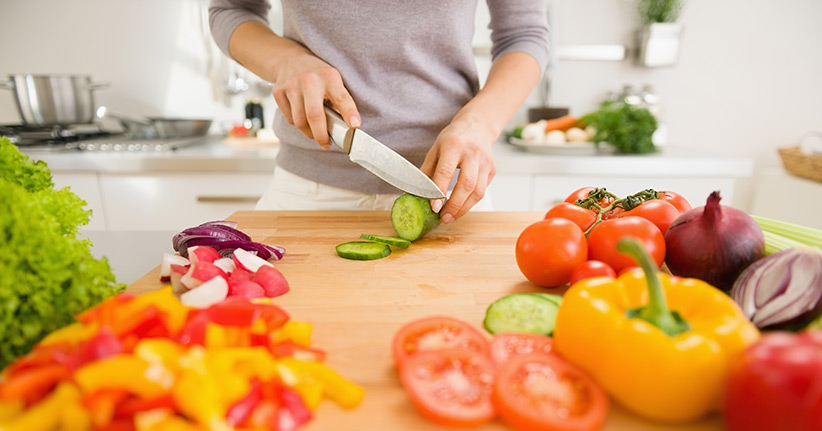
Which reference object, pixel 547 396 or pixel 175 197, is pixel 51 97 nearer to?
pixel 175 197

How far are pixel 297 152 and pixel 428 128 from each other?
40cm

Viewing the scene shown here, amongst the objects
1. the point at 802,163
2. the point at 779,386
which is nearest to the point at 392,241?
the point at 779,386

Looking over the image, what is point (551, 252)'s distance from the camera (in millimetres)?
914

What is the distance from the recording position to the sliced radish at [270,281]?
2.95ft

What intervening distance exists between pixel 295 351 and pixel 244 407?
0.13 m

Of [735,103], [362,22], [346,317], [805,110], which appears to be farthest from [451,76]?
[805,110]

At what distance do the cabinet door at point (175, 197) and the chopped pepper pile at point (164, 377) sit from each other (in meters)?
1.66

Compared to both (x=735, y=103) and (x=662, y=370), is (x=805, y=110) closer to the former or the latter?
(x=735, y=103)

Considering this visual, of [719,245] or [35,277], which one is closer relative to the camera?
[35,277]

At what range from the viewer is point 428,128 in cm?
143

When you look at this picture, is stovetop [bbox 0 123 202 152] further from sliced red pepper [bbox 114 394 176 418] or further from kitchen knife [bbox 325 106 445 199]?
sliced red pepper [bbox 114 394 176 418]

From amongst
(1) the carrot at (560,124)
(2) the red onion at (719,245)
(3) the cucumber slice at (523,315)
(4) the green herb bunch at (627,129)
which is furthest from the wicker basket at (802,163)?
(3) the cucumber slice at (523,315)

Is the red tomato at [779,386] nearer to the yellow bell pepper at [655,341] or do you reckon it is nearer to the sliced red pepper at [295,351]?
the yellow bell pepper at [655,341]

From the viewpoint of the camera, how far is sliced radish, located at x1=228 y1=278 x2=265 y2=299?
85 cm
